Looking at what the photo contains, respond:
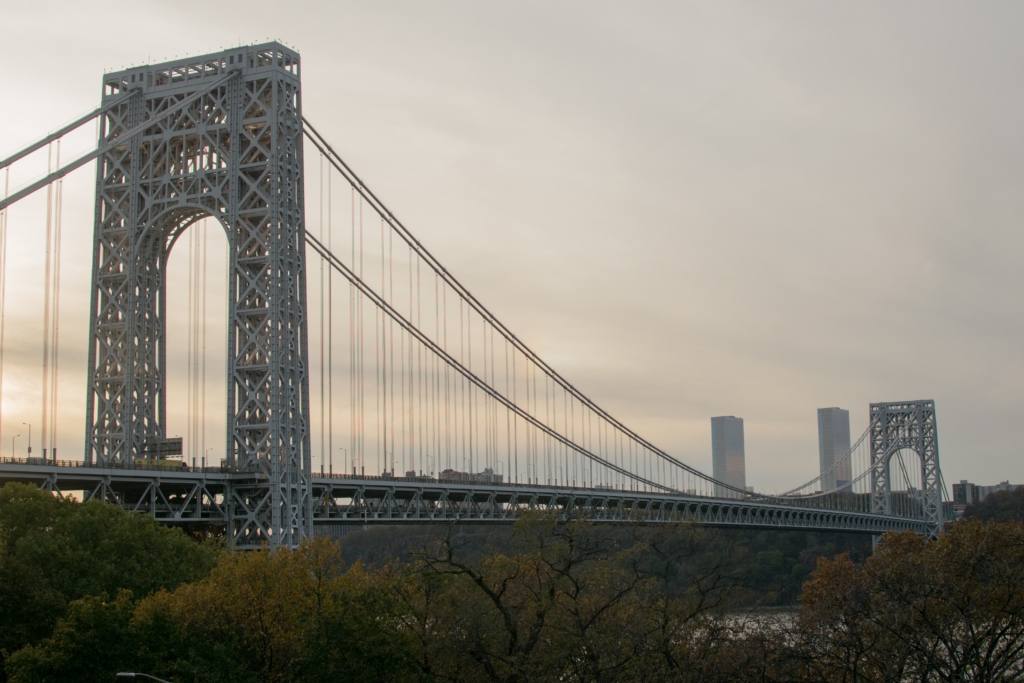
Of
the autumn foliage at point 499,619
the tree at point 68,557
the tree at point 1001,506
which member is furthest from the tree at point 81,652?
the tree at point 1001,506

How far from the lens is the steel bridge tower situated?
181 ft

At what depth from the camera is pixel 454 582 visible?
3719cm

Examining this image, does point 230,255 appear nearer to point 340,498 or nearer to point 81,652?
point 340,498

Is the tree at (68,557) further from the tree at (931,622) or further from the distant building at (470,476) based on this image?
the distant building at (470,476)

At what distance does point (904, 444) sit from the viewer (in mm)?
167875

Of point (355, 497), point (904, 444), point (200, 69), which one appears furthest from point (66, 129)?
point (904, 444)

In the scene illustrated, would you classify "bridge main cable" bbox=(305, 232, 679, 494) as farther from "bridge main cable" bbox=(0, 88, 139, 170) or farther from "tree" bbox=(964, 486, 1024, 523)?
"tree" bbox=(964, 486, 1024, 523)

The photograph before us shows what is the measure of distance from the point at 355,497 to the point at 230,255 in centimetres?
1482

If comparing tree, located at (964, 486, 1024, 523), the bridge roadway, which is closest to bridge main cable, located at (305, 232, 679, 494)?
the bridge roadway

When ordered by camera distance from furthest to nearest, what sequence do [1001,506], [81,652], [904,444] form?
1. [904,444]
2. [1001,506]
3. [81,652]

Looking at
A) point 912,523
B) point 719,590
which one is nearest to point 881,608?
point 719,590

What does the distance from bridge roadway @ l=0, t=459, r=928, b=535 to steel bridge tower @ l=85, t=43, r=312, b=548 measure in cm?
143

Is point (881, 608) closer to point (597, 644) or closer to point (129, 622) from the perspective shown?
point (597, 644)

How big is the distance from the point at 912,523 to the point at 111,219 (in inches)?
4663
